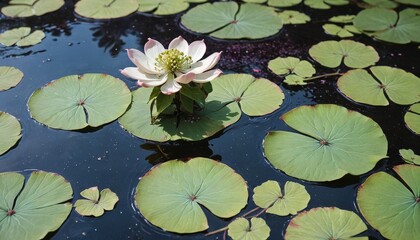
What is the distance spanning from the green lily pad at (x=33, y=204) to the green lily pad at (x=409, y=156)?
→ 1.91 metres

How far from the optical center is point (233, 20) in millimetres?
3961

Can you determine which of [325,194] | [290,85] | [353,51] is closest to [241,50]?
[290,85]

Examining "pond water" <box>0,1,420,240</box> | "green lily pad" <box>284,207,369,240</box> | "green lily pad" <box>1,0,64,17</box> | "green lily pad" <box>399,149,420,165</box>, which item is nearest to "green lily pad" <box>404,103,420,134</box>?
"pond water" <box>0,1,420,240</box>

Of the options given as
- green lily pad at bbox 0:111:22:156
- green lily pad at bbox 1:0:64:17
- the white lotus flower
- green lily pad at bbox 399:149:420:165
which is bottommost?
green lily pad at bbox 399:149:420:165

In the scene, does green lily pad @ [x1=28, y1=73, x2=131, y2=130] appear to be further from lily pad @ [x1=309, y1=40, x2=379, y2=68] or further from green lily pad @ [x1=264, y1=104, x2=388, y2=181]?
lily pad @ [x1=309, y1=40, x2=379, y2=68]

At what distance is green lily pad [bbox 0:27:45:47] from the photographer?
12.3ft

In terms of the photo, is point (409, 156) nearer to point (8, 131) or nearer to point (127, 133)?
point (127, 133)

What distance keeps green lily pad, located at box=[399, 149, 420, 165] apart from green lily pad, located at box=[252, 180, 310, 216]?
2.29 feet

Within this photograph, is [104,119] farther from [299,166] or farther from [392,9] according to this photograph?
[392,9]

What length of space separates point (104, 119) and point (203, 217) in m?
0.99

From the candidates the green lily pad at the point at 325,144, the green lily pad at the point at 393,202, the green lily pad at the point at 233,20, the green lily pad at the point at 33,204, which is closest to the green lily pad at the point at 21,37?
the green lily pad at the point at 233,20

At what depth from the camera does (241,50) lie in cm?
369

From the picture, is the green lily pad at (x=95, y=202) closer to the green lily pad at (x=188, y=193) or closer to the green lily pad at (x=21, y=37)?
the green lily pad at (x=188, y=193)

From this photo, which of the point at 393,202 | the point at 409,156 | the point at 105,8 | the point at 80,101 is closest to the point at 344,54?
the point at 409,156
